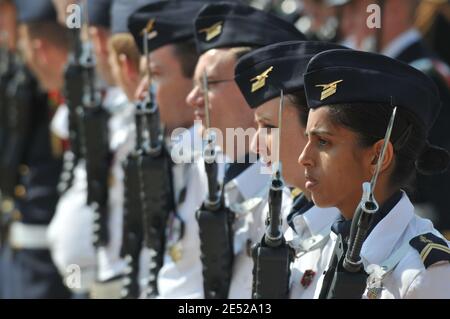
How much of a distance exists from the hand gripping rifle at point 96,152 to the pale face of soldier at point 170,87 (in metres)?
1.14

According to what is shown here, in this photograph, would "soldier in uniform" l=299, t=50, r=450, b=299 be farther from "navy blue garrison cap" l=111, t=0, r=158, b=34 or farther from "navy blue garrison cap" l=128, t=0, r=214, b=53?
"navy blue garrison cap" l=111, t=0, r=158, b=34

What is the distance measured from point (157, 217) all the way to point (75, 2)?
2034mm

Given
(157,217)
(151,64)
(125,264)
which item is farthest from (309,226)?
(125,264)

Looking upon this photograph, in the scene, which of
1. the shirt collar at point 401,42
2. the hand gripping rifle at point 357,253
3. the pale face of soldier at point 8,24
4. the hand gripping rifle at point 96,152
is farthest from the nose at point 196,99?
the pale face of soldier at point 8,24

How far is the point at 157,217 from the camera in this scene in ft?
18.4

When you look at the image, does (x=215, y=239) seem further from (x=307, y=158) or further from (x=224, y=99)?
(x=307, y=158)

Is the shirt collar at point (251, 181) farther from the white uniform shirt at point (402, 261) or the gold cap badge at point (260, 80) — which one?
the white uniform shirt at point (402, 261)

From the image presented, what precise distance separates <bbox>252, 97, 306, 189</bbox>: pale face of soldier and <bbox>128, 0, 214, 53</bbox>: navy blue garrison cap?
1.53m

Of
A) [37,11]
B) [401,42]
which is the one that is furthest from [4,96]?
[401,42]

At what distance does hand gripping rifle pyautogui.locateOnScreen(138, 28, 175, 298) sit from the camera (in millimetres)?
5398

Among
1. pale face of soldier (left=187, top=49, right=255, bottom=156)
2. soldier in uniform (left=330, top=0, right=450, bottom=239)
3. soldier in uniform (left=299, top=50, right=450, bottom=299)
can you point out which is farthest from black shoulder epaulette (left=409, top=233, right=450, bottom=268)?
soldier in uniform (left=330, top=0, right=450, bottom=239)

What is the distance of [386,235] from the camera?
3.76 m

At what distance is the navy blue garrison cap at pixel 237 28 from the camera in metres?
4.97

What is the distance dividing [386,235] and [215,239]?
3.93ft
